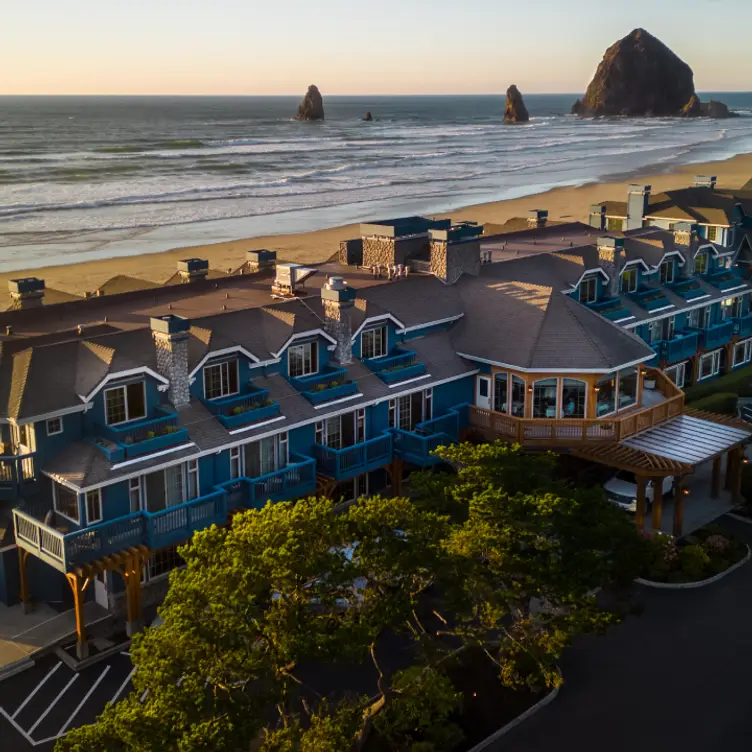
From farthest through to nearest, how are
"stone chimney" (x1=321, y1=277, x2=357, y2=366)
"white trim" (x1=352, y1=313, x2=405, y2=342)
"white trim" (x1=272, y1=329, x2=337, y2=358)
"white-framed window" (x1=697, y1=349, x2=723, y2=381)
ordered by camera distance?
"white-framed window" (x1=697, y1=349, x2=723, y2=381)
"white trim" (x1=352, y1=313, x2=405, y2=342)
"stone chimney" (x1=321, y1=277, x2=357, y2=366)
"white trim" (x1=272, y1=329, x2=337, y2=358)

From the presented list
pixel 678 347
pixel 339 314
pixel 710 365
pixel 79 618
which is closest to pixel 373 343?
pixel 339 314

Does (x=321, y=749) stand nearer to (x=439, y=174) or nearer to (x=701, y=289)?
(x=701, y=289)

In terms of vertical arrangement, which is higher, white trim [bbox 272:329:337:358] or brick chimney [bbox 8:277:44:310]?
brick chimney [bbox 8:277:44:310]

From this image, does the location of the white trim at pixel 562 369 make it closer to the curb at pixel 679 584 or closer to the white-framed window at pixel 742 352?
the curb at pixel 679 584

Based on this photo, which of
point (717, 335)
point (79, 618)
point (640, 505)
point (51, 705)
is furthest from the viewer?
point (717, 335)

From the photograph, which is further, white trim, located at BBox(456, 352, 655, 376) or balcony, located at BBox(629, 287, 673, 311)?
balcony, located at BBox(629, 287, 673, 311)

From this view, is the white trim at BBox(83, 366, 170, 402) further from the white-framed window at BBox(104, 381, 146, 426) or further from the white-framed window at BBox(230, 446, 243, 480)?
the white-framed window at BBox(230, 446, 243, 480)

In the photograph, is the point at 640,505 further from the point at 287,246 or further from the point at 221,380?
the point at 287,246

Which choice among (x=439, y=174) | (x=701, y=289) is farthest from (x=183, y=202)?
(x=701, y=289)

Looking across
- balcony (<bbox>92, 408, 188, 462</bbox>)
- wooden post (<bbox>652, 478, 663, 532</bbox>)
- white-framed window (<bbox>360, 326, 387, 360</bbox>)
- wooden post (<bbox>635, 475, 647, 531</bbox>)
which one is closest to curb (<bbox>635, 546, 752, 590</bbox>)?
wooden post (<bbox>635, 475, 647, 531</bbox>)
